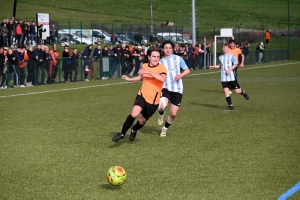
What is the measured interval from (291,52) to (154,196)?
6174 centimetres

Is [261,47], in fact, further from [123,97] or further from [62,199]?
[62,199]

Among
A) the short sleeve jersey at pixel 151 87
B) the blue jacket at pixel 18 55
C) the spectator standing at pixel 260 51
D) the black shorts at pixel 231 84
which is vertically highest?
the spectator standing at pixel 260 51

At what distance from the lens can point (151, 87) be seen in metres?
11.8

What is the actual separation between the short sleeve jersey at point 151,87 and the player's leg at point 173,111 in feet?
5.08

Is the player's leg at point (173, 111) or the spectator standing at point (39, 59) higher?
the spectator standing at point (39, 59)

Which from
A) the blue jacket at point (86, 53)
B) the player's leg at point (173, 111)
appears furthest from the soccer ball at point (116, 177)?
the blue jacket at point (86, 53)

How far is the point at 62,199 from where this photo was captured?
780 cm

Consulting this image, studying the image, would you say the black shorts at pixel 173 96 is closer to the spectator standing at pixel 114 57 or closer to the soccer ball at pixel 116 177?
the soccer ball at pixel 116 177

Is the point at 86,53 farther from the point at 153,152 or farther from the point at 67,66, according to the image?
the point at 153,152

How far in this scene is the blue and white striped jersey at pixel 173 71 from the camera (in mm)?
13617

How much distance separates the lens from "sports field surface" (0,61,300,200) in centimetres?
832

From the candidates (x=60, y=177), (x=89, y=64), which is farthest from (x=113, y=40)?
(x=60, y=177)

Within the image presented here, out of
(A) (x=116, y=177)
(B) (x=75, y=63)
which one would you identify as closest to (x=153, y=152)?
(A) (x=116, y=177)

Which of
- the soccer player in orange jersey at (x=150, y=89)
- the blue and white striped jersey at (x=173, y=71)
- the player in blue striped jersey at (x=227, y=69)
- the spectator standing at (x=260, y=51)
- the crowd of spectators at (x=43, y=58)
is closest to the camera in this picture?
the soccer player in orange jersey at (x=150, y=89)
